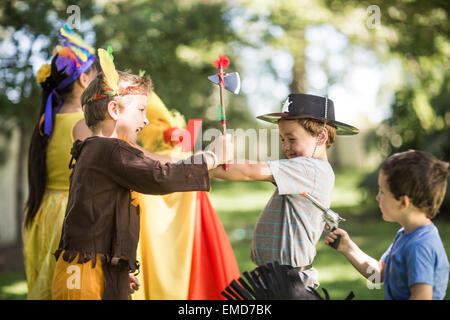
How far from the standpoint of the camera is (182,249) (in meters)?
3.45

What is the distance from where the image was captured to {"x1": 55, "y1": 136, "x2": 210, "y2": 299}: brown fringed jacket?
91.5 inches

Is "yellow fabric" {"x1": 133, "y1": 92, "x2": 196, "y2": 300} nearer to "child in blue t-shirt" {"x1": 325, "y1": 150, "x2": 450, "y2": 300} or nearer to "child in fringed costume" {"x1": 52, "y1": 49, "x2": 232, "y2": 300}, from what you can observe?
"child in fringed costume" {"x1": 52, "y1": 49, "x2": 232, "y2": 300}

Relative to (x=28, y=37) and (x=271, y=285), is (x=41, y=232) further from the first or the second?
(x=28, y=37)

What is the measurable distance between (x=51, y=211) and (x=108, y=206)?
1095mm

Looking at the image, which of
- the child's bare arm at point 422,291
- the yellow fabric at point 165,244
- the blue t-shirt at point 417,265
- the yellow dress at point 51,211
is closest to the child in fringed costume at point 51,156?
the yellow dress at point 51,211

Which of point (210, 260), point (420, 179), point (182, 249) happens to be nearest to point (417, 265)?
point (420, 179)

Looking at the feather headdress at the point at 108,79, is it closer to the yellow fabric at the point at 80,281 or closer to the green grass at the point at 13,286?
the yellow fabric at the point at 80,281

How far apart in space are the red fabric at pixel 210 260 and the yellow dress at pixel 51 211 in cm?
91

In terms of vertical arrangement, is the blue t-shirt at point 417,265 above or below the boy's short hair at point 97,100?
below

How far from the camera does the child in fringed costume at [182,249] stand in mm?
3361

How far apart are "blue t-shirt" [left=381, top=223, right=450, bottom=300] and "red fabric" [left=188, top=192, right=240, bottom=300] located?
1.32 m

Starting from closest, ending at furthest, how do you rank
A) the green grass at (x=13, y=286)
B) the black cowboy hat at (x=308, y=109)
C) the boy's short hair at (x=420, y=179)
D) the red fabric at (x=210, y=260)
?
1. the boy's short hair at (x=420, y=179)
2. the black cowboy hat at (x=308, y=109)
3. the red fabric at (x=210, y=260)
4. the green grass at (x=13, y=286)

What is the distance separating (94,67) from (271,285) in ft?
6.81
